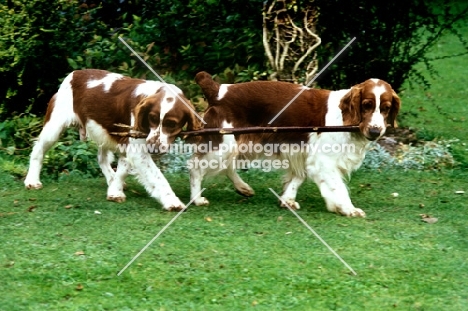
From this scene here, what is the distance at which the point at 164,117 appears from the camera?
19.9 feet

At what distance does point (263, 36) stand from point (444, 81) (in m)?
6.01

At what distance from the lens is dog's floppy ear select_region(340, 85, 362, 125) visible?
20.1ft

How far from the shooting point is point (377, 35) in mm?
9086

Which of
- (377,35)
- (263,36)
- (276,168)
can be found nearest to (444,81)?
(377,35)

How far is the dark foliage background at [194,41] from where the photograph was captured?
8922 millimetres

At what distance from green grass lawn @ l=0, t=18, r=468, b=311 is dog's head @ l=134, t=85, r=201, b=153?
637 millimetres

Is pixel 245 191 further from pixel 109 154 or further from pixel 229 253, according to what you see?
pixel 229 253

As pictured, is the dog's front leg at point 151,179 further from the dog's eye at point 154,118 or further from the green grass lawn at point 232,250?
the dog's eye at point 154,118

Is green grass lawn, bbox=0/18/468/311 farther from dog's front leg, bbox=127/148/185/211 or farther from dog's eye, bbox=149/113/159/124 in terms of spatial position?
dog's eye, bbox=149/113/159/124

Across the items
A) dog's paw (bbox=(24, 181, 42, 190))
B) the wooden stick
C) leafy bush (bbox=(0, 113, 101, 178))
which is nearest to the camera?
the wooden stick

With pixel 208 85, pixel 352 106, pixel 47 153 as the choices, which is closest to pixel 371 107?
pixel 352 106

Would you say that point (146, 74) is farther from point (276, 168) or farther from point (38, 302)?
point (38, 302)

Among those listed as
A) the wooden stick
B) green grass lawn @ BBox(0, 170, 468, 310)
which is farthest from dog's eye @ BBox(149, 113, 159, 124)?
green grass lawn @ BBox(0, 170, 468, 310)

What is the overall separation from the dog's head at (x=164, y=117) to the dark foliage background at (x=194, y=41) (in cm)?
244
